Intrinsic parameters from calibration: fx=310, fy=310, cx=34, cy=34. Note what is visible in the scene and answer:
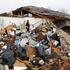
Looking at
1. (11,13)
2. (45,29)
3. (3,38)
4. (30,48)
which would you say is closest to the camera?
(30,48)

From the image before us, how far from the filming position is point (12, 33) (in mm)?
10758

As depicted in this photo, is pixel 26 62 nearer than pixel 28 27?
Yes

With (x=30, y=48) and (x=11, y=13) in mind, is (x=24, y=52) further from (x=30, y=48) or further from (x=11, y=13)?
(x=11, y=13)

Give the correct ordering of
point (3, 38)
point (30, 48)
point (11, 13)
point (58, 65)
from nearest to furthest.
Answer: point (58, 65) < point (30, 48) < point (3, 38) < point (11, 13)

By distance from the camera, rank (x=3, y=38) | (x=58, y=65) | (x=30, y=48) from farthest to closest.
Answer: (x=3, y=38), (x=30, y=48), (x=58, y=65)

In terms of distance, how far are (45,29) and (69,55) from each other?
2.06 m

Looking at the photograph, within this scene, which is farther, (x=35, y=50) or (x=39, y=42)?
(x=39, y=42)

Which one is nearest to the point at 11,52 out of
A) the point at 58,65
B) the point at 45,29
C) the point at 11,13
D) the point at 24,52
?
the point at 24,52

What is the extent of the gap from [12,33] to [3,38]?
0.55 metres

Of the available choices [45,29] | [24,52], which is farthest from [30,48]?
[45,29]

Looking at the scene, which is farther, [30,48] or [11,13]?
[11,13]

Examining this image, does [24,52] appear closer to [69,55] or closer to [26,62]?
[26,62]

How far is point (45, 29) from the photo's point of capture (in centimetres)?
1116

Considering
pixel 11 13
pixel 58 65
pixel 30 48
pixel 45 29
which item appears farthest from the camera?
pixel 11 13
